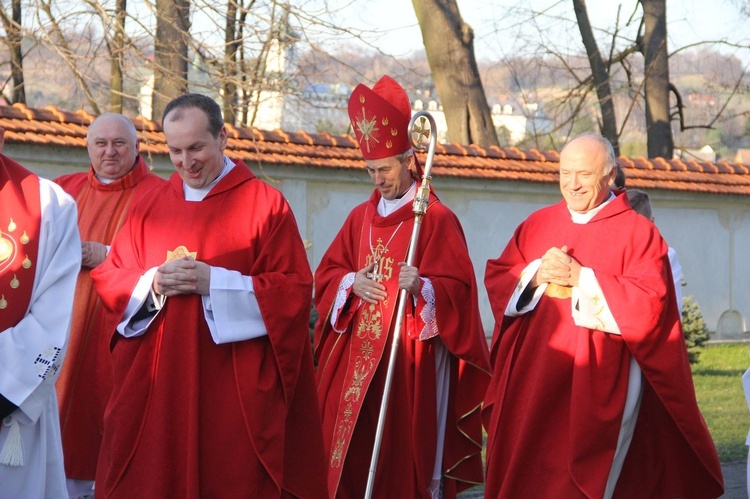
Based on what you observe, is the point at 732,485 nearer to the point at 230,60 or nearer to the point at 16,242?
the point at 16,242

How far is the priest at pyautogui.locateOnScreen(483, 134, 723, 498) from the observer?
16.4 ft

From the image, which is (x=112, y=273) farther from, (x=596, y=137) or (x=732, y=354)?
(x=732, y=354)

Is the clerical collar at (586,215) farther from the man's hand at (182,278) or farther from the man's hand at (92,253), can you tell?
the man's hand at (92,253)

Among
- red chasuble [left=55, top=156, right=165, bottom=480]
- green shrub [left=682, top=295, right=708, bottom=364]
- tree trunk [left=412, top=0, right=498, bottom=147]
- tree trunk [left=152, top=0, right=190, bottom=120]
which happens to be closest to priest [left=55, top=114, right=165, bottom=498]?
red chasuble [left=55, top=156, right=165, bottom=480]

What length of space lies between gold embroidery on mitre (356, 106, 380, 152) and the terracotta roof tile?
4170mm

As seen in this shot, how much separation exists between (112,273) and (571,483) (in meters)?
2.11

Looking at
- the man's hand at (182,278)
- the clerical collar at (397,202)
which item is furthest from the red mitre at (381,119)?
the man's hand at (182,278)

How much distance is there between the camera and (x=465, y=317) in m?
5.92

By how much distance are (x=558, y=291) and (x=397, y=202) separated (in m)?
1.23

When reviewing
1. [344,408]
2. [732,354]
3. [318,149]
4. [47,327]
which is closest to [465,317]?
[344,408]

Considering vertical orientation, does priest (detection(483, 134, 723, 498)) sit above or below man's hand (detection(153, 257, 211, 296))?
below

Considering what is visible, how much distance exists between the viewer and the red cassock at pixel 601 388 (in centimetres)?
498

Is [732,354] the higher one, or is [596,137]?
[596,137]

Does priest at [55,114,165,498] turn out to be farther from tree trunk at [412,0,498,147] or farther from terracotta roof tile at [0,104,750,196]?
tree trunk at [412,0,498,147]
